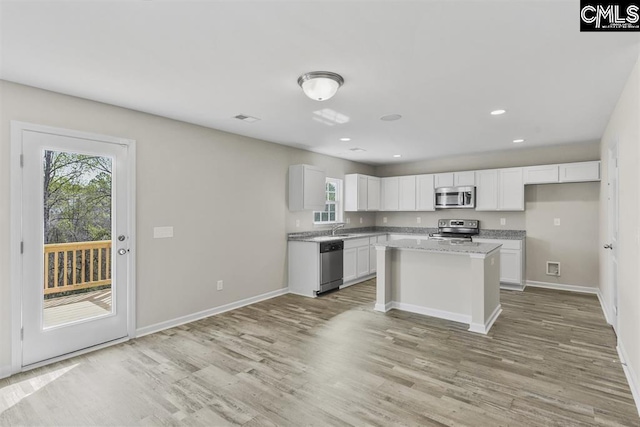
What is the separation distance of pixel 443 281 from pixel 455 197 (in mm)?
2634

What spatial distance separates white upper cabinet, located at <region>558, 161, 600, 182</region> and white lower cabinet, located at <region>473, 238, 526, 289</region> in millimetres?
1233

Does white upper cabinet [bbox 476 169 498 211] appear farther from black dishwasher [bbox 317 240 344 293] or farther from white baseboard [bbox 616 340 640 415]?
white baseboard [bbox 616 340 640 415]

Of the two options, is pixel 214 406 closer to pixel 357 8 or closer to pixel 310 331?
pixel 310 331

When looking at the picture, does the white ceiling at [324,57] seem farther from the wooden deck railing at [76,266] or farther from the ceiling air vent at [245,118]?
the wooden deck railing at [76,266]

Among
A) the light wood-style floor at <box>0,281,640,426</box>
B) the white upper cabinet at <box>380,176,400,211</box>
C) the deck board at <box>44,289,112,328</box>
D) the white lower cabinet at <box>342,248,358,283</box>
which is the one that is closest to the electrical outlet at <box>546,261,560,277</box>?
the light wood-style floor at <box>0,281,640,426</box>

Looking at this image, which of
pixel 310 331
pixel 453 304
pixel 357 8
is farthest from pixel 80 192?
pixel 453 304

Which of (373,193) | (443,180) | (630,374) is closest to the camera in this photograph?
(630,374)

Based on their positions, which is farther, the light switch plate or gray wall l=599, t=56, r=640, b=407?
the light switch plate

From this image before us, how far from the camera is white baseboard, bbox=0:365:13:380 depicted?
2.72m

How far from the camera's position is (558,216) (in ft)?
18.5

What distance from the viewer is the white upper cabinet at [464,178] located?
6.22 metres

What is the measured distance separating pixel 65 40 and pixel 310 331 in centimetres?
333

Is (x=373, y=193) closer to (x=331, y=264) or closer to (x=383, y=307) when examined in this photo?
(x=331, y=264)

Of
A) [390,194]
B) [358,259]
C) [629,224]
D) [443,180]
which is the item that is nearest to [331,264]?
[358,259]
